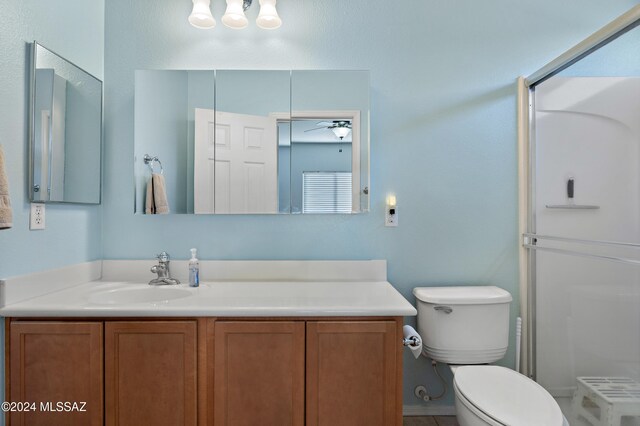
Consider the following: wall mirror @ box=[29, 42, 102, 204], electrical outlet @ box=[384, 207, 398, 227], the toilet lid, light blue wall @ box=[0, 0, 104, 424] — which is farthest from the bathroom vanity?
electrical outlet @ box=[384, 207, 398, 227]

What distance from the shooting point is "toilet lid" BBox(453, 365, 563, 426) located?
1.28 metres

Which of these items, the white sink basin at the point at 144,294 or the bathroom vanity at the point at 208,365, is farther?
the white sink basin at the point at 144,294

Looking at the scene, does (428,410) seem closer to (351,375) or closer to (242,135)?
(351,375)

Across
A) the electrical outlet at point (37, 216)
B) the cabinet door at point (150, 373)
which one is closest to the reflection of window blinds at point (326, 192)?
the cabinet door at point (150, 373)

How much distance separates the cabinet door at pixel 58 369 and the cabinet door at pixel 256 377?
18.2 inches

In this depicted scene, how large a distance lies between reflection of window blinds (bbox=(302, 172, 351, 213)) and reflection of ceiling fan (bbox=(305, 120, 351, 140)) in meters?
0.21

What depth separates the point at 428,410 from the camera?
194 centimetres

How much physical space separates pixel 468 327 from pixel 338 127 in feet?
3.92

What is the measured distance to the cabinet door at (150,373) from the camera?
4.48 feet

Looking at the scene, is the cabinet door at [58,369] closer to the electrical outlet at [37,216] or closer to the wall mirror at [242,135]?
the electrical outlet at [37,216]

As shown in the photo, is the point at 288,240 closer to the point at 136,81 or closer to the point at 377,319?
the point at 377,319

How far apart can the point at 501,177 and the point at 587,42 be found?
72 cm

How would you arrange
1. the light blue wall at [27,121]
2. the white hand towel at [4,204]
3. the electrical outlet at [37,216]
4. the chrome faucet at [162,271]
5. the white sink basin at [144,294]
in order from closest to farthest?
A: 1. the white hand towel at [4,204]
2. the light blue wall at [27,121]
3. the electrical outlet at [37,216]
4. the white sink basin at [144,294]
5. the chrome faucet at [162,271]

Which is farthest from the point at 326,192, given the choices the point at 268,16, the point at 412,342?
the point at 268,16
